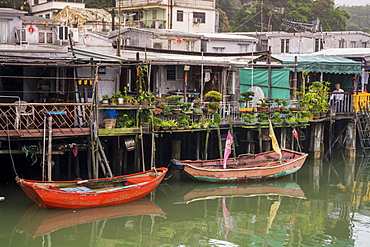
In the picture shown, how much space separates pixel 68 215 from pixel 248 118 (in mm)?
9222

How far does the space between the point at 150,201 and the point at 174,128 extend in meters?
3.13

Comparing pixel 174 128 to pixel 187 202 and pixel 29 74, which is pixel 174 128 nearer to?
pixel 187 202

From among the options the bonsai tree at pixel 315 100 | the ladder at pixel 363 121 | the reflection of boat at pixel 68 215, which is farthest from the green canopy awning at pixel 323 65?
the reflection of boat at pixel 68 215

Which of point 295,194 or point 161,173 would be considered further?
point 295,194

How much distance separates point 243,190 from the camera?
21.4 m

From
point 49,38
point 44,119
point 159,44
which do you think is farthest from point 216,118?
point 159,44

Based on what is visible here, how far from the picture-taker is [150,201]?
19.6m

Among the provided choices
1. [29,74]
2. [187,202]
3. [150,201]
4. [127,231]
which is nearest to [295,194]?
[187,202]

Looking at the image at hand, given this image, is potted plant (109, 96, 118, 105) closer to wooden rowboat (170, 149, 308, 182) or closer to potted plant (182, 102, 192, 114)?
potted plant (182, 102, 192, 114)

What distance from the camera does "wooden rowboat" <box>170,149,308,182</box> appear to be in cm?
2119

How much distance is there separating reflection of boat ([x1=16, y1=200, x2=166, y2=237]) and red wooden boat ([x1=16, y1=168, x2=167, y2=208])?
201 mm

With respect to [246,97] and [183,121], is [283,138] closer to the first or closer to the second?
[246,97]

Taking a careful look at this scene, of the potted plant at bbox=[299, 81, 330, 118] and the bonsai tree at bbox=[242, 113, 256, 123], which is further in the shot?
the potted plant at bbox=[299, 81, 330, 118]

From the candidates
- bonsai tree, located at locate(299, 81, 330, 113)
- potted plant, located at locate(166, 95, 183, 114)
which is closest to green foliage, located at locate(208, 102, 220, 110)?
potted plant, located at locate(166, 95, 183, 114)
